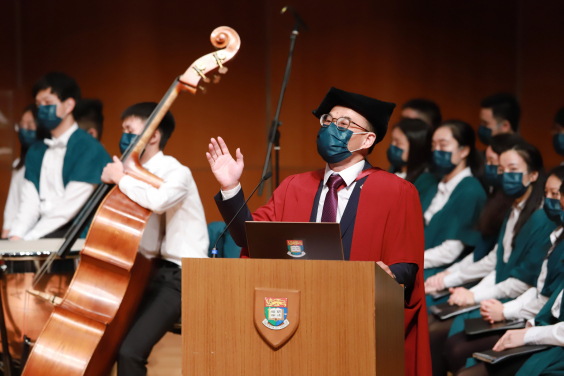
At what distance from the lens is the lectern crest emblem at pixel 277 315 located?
1650mm

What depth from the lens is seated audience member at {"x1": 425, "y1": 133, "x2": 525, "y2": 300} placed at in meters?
3.87

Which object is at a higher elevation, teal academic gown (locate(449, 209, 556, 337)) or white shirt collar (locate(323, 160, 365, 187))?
white shirt collar (locate(323, 160, 365, 187))

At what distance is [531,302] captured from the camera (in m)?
3.14

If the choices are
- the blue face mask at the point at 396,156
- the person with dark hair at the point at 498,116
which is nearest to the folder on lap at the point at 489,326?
the blue face mask at the point at 396,156

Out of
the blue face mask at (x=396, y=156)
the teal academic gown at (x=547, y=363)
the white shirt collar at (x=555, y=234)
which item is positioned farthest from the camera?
the blue face mask at (x=396, y=156)

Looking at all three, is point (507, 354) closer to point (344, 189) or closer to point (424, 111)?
point (344, 189)

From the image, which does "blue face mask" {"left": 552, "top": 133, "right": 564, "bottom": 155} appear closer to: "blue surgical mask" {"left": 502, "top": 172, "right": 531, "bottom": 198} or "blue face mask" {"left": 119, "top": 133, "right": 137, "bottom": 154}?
"blue surgical mask" {"left": 502, "top": 172, "right": 531, "bottom": 198}

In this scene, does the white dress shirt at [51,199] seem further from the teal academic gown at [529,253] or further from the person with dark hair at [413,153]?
the teal academic gown at [529,253]

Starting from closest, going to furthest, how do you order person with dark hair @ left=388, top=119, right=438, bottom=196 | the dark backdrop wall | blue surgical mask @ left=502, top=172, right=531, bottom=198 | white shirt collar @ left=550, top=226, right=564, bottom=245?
white shirt collar @ left=550, top=226, right=564, bottom=245, blue surgical mask @ left=502, top=172, right=531, bottom=198, person with dark hair @ left=388, top=119, right=438, bottom=196, the dark backdrop wall

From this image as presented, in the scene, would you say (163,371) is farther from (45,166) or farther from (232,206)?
(45,166)

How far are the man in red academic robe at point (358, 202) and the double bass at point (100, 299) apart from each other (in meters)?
0.83

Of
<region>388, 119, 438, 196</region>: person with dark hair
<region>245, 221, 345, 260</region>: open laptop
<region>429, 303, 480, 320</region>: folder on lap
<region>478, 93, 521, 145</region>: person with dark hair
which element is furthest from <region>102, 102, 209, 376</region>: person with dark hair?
<region>478, 93, 521, 145</region>: person with dark hair

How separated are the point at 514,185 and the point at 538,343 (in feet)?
3.60

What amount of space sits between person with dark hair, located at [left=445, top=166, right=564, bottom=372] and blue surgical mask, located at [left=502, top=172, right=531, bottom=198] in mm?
264
